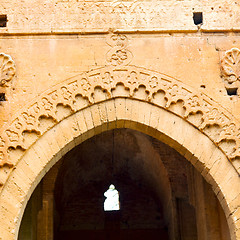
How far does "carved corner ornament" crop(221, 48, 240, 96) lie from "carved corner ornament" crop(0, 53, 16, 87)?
2789mm

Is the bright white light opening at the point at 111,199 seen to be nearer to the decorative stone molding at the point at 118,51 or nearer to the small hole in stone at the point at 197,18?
the decorative stone molding at the point at 118,51

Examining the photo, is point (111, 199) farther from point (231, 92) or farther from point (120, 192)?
point (231, 92)

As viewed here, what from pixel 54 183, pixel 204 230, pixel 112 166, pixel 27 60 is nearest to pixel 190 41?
pixel 27 60

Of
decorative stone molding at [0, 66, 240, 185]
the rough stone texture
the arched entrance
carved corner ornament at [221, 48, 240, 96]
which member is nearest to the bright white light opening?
the arched entrance

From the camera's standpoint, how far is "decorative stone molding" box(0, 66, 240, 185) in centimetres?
712

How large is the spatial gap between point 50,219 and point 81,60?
4.28m

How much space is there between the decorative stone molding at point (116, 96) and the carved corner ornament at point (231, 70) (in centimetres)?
34

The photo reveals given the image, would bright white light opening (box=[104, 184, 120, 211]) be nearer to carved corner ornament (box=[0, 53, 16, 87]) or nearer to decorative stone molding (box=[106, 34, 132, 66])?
decorative stone molding (box=[106, 34, 132, 66])

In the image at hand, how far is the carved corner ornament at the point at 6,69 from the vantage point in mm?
7348

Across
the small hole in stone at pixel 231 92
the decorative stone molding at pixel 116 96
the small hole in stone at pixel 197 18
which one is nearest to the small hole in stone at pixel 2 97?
the decorative stone molding at pixel 116 96

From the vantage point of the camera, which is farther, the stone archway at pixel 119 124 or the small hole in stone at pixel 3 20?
the small hole in stone at pixel 3 20

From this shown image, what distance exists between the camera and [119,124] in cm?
745

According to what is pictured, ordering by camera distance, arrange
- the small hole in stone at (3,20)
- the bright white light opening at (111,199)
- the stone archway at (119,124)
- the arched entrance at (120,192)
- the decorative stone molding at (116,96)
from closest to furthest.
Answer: the stone archway at (119,124) → the decorative stone molding at (116,96) → the small hole in stone at (3,20) → the arched entrance at (120,192) → the bright white light opening at (111,199)

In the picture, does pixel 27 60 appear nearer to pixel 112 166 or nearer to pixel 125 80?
pixel 125 80
